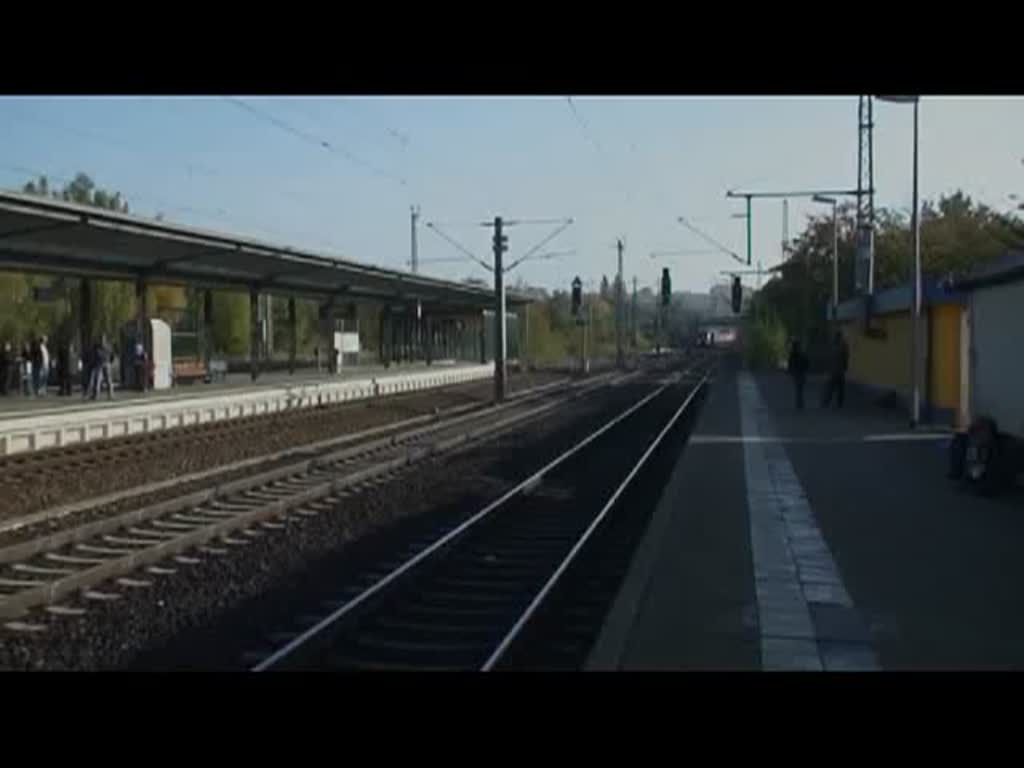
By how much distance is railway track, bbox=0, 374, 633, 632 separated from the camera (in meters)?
10.4

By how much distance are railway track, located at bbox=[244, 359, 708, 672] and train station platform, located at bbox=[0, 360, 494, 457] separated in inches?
360

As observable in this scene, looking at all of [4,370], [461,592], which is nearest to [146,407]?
[4,370]

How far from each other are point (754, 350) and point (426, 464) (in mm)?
52402

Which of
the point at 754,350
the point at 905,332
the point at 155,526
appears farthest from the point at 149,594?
the point at 754,350

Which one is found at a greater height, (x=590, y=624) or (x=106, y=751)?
(x=106, y=751)

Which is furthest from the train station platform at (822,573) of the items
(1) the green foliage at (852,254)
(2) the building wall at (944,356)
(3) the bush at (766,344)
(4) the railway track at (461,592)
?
(3) the bush at (766,344)

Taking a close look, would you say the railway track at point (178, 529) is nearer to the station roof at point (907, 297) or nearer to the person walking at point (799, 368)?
the station roof at point (907, 297)

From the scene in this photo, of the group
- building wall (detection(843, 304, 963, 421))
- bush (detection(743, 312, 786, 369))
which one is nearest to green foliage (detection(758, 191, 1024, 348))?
bush (detection(743, 312, 786, 369))

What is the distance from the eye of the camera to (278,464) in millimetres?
20562

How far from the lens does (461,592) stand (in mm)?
10875

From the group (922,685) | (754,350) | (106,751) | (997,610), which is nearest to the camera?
(106,751)

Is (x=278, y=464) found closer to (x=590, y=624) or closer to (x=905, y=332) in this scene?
(x=590, y=624)

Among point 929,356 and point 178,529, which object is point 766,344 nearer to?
point 929,356
